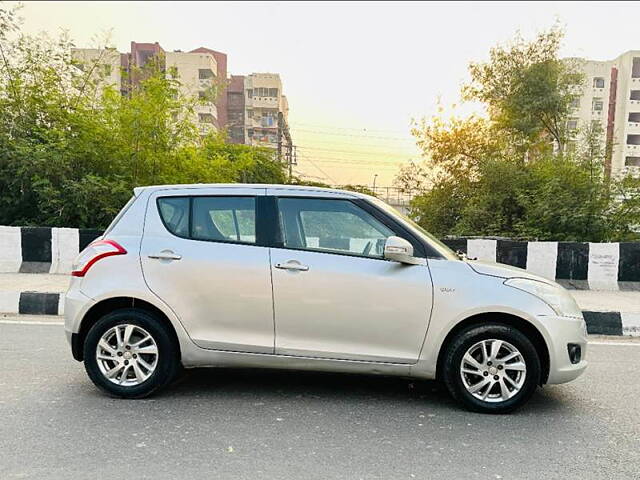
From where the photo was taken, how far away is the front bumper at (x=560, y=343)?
351 centimetres

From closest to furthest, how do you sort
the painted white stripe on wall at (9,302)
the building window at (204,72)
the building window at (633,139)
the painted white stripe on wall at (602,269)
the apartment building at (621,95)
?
the painted white stripe on wall at (9,302) → the painted white stripe on wall at (602,269) → the apartment building at (621,95) → the building window at (204,72) → the building window at (633,139)

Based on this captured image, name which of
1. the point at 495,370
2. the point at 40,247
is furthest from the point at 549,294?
the point at 40,247

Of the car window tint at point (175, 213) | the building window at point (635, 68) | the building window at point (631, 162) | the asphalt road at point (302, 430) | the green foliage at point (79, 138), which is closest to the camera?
the asphalt road at point (302, 430)

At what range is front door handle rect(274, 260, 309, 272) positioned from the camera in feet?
11.7

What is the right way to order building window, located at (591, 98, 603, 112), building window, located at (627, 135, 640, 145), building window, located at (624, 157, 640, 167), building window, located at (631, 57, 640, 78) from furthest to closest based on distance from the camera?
building window, located at (591, 98, 603, 112) → building window, located at (627, 135, 640, 145) → building window, located at (631, 57, 640, 78) → building window, located at (624, 157, 640, 167)

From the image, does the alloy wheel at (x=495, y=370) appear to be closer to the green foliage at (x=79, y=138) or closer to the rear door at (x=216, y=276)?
the rear door at (x=216, y=276)

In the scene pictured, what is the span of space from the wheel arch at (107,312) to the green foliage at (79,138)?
6.35m

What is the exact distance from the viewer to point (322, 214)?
3816 millimetres

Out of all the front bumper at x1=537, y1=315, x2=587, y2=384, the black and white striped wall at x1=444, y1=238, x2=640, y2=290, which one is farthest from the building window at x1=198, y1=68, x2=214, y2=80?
the front bumper at x1=537, y1=315, x2=587, y2=384

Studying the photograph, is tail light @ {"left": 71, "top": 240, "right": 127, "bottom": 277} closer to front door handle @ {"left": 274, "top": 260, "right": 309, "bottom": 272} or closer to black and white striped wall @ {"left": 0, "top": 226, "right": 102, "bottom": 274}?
A: front door handle @ {"left": 274, "top": 260, "right": 309, "bottom": 272}

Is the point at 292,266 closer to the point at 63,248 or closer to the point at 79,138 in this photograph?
the point at 63,248

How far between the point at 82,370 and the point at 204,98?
8.50 m

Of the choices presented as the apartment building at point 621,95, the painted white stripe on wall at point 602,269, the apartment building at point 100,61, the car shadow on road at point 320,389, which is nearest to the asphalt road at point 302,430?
the car shadow on road at point 320,389

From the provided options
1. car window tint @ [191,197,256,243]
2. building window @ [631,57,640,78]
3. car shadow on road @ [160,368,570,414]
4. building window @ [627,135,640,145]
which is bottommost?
car shadow on road @ [160,368,570,414]
